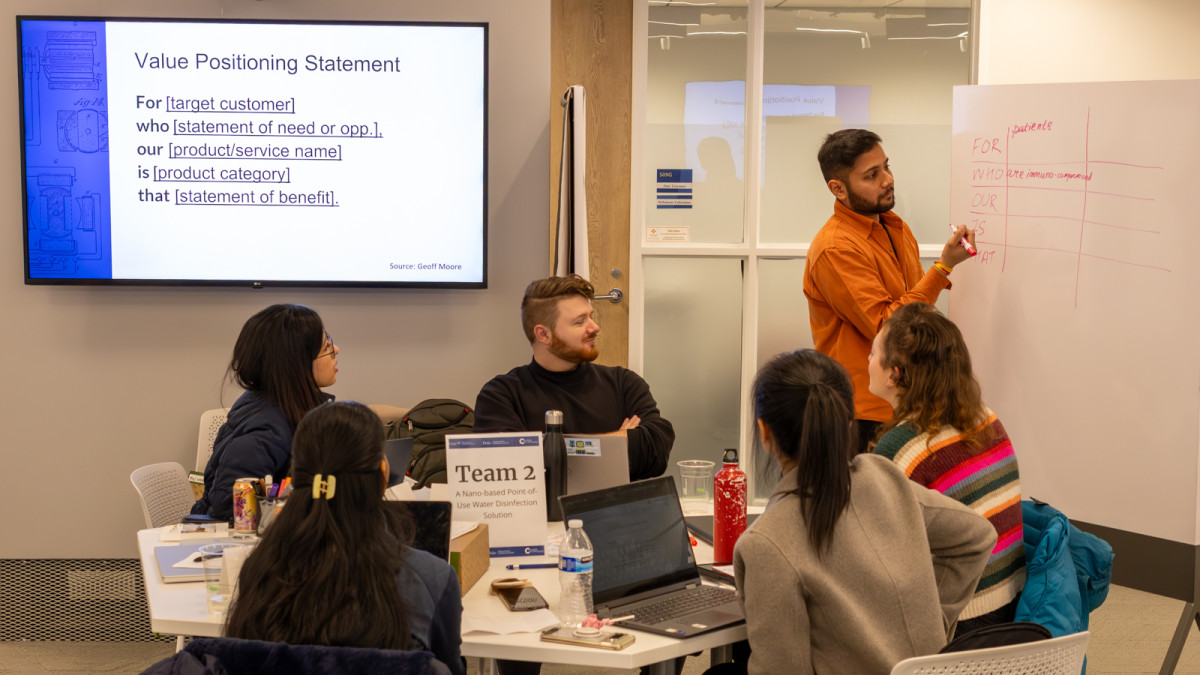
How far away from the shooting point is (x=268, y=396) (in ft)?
8.81

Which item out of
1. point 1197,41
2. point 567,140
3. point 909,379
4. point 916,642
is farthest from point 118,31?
point 1197,41

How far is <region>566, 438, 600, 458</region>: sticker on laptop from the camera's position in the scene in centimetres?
244

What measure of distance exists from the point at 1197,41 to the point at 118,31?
4642mm

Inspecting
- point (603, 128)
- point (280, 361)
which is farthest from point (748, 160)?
point (280, 361)

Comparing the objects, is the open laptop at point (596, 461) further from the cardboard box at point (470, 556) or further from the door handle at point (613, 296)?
the door handle at point (613, 296)

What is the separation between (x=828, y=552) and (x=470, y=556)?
762 millimetres

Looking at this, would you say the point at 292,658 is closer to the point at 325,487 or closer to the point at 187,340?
the point at 325,487

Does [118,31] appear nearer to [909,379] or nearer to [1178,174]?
[909,379]

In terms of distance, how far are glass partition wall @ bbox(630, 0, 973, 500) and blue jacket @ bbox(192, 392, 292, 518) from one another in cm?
189

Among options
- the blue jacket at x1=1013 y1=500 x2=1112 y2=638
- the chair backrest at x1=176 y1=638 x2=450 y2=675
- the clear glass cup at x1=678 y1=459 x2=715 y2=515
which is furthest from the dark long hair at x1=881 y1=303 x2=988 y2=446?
the chair backrest at x1=176 y1=638 x2=450 y2=675

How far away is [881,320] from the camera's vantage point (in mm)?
3146

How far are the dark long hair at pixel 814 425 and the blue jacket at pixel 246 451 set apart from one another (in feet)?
4.43

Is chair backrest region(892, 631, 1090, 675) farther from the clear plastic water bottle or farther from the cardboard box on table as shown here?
the cardboard box on table

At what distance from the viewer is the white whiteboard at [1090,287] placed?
2.95 m
